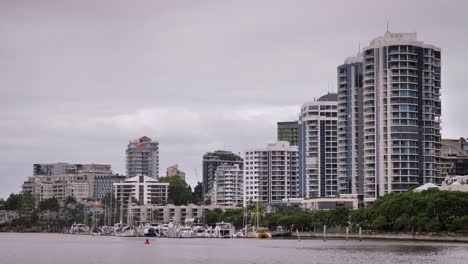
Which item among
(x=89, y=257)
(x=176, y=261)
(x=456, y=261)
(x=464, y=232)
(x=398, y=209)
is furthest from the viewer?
(x=398, y=209)

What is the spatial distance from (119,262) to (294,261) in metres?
23.2

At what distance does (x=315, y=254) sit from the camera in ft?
474

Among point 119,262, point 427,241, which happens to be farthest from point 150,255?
point 427,241

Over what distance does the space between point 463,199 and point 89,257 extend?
8115 cm

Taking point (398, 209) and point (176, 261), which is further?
point (398, 209)

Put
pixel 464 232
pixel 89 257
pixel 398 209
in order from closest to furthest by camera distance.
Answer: pixel 89 257
pixel 464 232
pixel 398 209

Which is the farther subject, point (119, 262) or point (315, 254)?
point (315, 254)

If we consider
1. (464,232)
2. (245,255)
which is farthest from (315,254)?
(464,232)

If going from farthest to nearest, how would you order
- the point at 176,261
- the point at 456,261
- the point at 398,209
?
the point at 398,209, the point at 176,261, the point at 456,261

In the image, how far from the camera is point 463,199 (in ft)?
605

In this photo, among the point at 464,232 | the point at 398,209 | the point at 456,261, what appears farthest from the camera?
the point at 398,209

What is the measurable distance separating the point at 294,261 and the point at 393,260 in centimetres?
1303

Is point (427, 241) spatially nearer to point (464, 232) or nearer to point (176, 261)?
point (464, 232)

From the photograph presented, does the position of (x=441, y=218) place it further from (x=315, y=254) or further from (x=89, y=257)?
(x=89, y=257)
